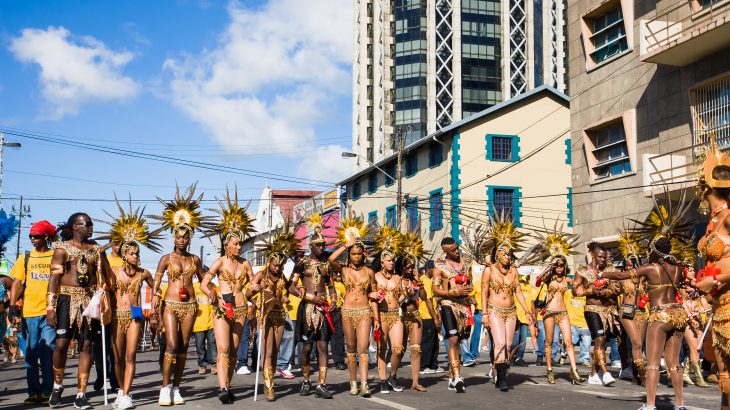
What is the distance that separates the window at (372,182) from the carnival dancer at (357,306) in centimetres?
3964

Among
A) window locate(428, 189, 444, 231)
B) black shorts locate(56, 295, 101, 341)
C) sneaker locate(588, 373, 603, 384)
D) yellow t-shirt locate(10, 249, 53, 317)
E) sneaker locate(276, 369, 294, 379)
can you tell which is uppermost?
window locate(428, 189, 444, 231)

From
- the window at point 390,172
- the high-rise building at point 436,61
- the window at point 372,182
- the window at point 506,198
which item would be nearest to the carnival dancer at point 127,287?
the window at point 506,198

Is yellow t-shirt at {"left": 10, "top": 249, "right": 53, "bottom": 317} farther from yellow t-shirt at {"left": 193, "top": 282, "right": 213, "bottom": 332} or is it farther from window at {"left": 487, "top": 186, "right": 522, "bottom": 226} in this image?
window at {"left": 487, "top": 186, "right": 522, "bottom": 226}

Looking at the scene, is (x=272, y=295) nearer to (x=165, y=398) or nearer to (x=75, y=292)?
(x=165, y=398)

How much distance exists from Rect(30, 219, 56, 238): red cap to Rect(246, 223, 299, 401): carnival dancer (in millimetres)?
2883

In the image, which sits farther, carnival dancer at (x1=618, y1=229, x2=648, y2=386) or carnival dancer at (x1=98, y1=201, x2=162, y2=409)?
carnival dancer at (x1=618, y1=229, x2=648, y2=386)

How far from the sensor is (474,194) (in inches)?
1639

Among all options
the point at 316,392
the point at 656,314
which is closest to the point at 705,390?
the point at 656,314

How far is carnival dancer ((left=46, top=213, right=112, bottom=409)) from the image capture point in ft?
33.3

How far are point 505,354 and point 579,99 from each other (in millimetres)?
16932

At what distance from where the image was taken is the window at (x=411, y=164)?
47.2 metres

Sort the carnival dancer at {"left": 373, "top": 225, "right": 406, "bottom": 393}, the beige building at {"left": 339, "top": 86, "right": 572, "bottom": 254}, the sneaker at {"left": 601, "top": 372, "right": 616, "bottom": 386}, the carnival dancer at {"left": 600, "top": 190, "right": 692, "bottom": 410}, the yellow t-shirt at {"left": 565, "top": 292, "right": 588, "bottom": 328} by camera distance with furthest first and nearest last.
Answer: the beige building at {"left": 339, "top": 86, "right": 572, "bottom": 254}, the yellow t-shirt at {"left": 565, "top": 292, "right": 588, "bottom": 328}, the sneaker at {"left": 601, "top": 372, "right": 616, "bottom": 386}, the carnival dancer at {"left": 373, "top": 225, "right": 406, "bottom": 393}, the carnival dancer at {"left": 600, "top": 190, "right": 692, "bottom": 410}

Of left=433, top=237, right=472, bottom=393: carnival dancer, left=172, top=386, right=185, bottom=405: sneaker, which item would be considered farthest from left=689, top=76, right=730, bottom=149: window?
left=172, top=386, right=185, bottom=405: sneaker

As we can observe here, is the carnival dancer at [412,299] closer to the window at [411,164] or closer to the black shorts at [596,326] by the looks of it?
the black shorts at [596,326]
